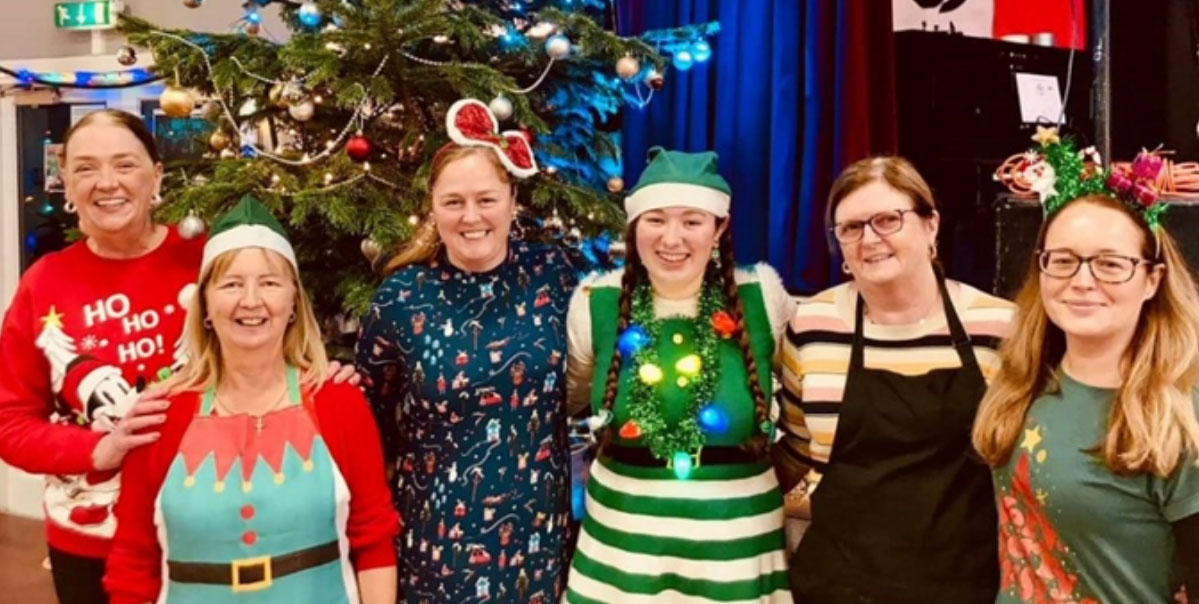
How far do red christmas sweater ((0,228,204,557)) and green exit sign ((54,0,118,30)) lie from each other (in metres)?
3.44

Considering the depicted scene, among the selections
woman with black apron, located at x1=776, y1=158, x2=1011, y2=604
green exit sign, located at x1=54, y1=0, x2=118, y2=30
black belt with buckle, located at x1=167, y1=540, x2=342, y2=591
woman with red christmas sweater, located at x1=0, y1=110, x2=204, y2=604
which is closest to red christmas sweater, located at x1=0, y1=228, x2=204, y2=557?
woman with red christmas sweater, located at x1=0, y1=110, x2=204, y2=604

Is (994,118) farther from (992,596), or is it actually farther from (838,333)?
(992,596)

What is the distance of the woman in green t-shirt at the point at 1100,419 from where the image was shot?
164 cm

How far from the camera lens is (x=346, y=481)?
78.8 inches

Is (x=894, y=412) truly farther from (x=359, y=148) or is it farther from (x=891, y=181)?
(x=359, y=148)

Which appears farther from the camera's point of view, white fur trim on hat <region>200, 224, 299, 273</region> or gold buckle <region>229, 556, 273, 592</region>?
white fur trim on hat <region>200, 224, 299, 273</region>

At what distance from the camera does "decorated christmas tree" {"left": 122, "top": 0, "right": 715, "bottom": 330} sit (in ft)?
8.89

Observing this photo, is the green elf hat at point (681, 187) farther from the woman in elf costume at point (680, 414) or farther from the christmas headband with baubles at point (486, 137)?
the christmas headband with baubles at point (486, 137)

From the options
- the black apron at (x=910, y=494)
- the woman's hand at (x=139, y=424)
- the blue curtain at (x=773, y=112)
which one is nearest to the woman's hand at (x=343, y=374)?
the woman's hand at (x=139, y=424)

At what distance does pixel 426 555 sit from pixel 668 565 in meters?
0.50

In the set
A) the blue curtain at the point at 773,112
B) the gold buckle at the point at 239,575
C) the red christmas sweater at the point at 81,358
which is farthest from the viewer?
the blue curtain at the point at 773,112

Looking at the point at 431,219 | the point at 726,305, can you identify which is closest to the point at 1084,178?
the point at 726,305

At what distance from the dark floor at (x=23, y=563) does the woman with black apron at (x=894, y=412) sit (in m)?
3.47

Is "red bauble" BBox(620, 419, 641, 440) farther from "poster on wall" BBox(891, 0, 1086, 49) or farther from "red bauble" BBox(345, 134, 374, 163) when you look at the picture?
"poster on wall" BBox(891, 0, 1086, 49)
